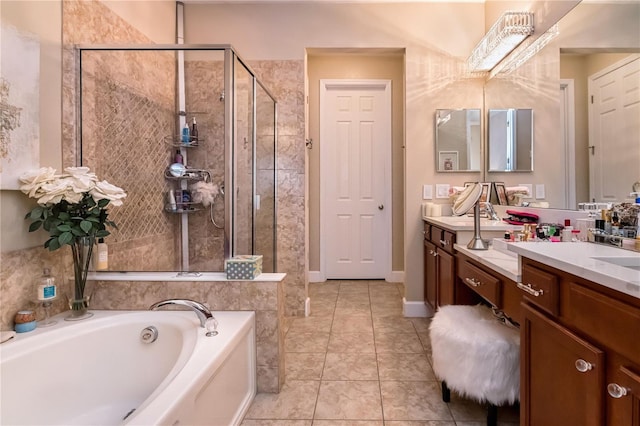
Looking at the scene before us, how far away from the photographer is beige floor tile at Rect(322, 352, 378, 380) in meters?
1.98

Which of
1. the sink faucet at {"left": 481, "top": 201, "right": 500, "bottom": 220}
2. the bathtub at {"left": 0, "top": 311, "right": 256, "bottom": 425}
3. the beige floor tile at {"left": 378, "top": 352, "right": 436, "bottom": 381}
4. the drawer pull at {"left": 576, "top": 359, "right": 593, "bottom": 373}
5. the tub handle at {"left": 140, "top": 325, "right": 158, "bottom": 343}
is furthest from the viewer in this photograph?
the sink faucet at {"left": 481, "top": 201, "right": 500, "bottom": 220}

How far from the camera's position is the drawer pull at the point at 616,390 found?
751 millimetres

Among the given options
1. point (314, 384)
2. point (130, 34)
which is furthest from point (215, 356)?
point (130, 34)

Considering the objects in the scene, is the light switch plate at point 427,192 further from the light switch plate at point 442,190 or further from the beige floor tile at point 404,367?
the beige floor tile at point 404,367

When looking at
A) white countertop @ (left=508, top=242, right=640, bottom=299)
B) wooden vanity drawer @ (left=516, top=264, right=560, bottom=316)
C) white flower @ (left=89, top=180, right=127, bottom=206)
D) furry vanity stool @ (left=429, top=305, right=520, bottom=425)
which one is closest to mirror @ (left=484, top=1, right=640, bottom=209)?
white countertop @ (left=508, top=242, right=640, bottom=299)

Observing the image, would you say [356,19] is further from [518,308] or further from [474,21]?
[518,308]

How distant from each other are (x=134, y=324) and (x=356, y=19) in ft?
9.54

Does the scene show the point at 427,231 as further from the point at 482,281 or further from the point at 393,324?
the point at 482,281

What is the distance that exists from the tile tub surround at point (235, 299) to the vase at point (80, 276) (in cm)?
12

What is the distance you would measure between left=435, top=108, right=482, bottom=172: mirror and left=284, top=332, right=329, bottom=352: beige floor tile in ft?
6.11

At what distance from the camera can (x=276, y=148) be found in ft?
9.86

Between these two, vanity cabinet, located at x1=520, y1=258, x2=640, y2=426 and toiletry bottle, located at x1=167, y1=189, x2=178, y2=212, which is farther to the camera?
toiletry bottle, located at x1=167, y1=189, x2=178, y2=212

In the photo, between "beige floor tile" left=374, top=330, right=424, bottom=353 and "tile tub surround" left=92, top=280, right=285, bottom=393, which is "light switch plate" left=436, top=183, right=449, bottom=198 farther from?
"tile tub surround" left=92, top=280, right=285, bottom=393

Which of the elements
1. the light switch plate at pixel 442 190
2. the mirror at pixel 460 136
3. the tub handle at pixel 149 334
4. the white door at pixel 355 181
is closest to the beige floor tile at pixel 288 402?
the tub handle at pixel 149 334
